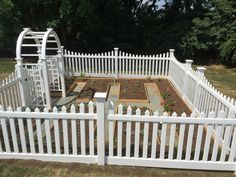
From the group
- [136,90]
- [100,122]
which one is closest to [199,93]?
[136,90]

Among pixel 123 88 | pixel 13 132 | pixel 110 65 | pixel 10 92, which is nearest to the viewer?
pixel 13 132

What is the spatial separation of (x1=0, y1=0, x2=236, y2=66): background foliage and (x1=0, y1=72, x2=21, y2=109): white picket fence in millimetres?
7743

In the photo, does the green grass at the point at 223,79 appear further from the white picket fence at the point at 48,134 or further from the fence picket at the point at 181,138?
the white picket fence at the point at 48,134

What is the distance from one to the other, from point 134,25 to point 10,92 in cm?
1293

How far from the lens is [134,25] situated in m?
17.2

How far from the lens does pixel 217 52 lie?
16328 mm

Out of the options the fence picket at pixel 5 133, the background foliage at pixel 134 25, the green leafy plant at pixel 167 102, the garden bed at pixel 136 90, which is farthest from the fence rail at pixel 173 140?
the background foliage at pixel 134 25

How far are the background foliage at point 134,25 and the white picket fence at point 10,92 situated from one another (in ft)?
25.4

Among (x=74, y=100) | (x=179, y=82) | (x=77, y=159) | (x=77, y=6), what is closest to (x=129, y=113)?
(x=77, y=159)

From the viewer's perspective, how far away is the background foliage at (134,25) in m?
13.5

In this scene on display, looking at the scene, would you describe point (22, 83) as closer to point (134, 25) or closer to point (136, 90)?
point (136, 90)

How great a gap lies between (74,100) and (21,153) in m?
3.77

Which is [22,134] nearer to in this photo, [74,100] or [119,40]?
[74,100]

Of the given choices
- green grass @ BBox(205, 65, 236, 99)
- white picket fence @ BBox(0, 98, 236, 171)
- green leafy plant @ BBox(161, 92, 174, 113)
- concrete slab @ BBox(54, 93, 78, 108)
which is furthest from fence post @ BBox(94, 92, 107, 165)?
green grass @ BBox(205, 65, 236, 99)
